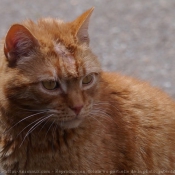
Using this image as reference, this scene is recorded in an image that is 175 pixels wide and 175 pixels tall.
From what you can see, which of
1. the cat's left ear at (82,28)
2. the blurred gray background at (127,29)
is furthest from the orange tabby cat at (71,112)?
the blurred gray background at (127,29)

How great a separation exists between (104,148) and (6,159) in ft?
1.98

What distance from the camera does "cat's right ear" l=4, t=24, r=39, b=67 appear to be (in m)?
2.45

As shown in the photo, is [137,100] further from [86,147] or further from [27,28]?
[27,28]

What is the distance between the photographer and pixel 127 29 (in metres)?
5.73

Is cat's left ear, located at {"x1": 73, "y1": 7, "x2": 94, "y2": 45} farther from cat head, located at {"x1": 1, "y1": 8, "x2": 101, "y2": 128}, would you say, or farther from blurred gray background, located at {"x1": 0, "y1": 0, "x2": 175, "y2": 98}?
blurred gray background, located at {"x1": 0, "y1": 0, "x2": 175, "y2": 98}

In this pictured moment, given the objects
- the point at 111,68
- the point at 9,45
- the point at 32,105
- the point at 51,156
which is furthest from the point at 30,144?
the point at 111,68

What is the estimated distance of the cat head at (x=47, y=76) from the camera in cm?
247

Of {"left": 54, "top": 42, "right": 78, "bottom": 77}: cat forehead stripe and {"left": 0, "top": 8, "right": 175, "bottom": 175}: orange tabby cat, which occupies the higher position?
{"left": 54, "top": 42, "right": 78, "bottom": 77}: cat forehead stripe

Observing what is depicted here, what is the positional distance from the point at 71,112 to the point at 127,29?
3.40 m

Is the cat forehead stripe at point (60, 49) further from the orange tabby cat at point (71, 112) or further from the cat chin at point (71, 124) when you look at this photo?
the cat chin at point (71, 124)

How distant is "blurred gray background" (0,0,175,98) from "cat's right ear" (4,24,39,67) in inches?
85.2

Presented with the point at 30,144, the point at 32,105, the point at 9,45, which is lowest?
the point at 30,144

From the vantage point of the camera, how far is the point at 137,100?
3.05m

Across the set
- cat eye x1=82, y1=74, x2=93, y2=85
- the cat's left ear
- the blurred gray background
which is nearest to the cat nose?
cat eye x1=82, y1=74, x2=93, y2=85
